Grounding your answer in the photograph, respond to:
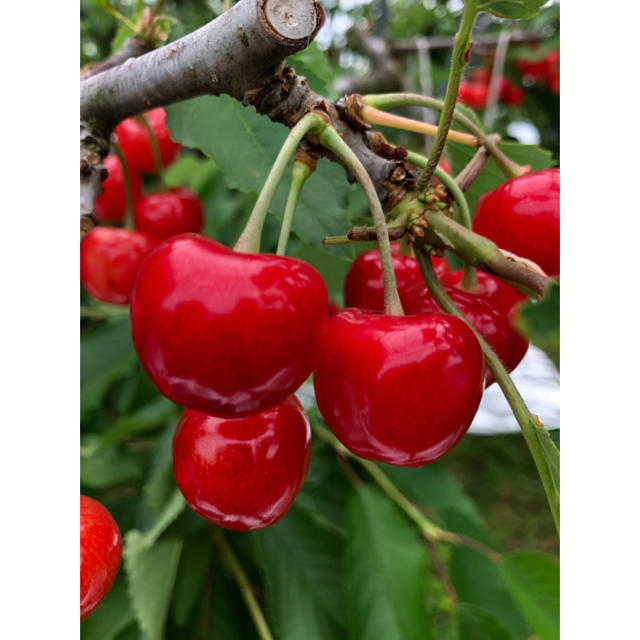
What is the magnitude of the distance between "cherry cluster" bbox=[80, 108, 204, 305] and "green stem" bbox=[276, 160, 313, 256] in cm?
42

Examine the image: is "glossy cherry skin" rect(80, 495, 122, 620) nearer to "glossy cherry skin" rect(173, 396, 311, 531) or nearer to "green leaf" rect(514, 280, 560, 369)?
"glossy cherry skin" rect(173, 396, 311, 531)

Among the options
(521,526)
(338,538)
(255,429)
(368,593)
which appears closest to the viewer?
(255,429)

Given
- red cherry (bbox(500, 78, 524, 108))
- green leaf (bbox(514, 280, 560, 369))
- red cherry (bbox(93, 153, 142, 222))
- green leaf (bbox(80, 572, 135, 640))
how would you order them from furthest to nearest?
1. red cherry (bbox(500, 78, 524, 108))
2. red cherry (bbox(93, 153, 142, 222))
3. green leaf (bbox(80, 572, 135, 640))
4. green leaf (bbox(514, 280, 560, 369))

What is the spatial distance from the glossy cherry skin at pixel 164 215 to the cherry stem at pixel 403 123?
16.2 inches

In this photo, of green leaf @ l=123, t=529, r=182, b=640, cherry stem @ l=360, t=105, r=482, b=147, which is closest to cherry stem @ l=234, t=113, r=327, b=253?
cherry stem @ l=360, t=105, r=482, b=147

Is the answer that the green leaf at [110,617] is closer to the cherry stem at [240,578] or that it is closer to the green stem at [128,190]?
the cherry stem at [240,578]

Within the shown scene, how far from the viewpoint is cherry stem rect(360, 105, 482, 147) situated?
52cm

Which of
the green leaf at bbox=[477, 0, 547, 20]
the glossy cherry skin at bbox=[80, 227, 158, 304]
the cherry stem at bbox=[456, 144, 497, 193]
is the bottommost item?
the glossy cherry skin at bbox=[80, 227, 158, 304]

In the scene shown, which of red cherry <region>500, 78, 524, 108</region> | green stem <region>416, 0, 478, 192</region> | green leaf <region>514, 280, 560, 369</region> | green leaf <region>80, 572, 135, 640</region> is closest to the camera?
green leaf <region>514, 280, 560, 369</region>

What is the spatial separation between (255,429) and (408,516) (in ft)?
2.09

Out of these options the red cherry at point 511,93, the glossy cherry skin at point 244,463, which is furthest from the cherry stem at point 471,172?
the red cherry at point 511,93
